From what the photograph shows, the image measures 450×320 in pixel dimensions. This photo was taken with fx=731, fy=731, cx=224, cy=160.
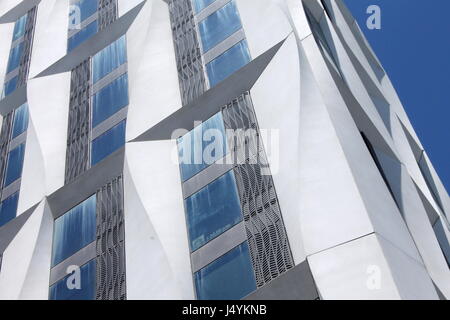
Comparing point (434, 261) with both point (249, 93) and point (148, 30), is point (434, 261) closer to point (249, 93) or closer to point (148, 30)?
point (249, 93)

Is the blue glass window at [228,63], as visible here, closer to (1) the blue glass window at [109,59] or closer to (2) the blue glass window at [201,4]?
(2) the blue glass window at [201,4]

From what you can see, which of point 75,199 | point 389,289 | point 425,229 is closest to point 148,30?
point 75,199

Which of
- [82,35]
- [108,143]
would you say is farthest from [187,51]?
[82,35]

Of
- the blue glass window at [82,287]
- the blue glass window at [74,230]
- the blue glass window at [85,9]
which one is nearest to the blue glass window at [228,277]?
the blue glass window at [82,287]

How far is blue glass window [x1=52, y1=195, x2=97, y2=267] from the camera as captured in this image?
21484mm

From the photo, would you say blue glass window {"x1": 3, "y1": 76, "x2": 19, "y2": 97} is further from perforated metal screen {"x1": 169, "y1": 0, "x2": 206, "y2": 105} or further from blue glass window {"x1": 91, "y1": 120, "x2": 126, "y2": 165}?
blue glass window {"x1": 91, "y1": 120, "x2": 126, "y2": 165}

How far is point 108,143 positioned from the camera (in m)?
24.3

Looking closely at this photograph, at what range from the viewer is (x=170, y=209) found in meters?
20.1

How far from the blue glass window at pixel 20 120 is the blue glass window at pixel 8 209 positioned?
391cm

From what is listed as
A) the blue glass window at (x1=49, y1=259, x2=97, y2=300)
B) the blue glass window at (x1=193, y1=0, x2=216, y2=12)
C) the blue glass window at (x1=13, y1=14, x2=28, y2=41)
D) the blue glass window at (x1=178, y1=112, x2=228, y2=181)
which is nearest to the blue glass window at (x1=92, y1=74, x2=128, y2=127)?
the blue glass window at (x1=193, y1=0, x2=216, y2=12)

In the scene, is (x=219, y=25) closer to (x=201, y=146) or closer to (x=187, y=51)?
(x=187, y=51)

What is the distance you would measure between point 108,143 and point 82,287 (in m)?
5.86

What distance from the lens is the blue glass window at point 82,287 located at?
19.8m

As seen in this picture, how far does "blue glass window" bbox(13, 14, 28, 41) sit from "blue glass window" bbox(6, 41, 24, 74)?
109 centimetres
